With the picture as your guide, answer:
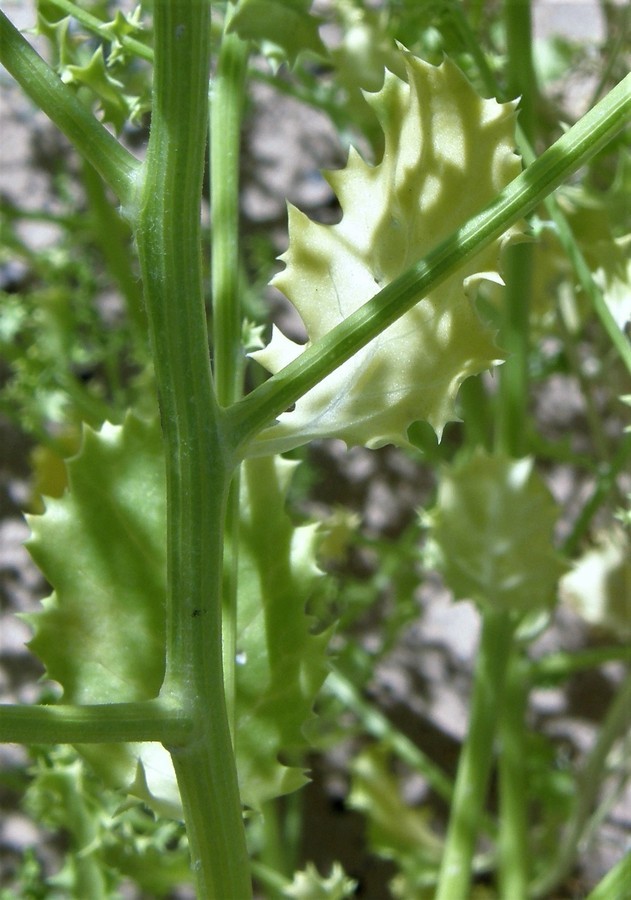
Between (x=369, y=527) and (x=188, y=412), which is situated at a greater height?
(x=369, y=527)

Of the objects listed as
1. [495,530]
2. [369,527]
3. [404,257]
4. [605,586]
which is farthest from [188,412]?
[369,527]

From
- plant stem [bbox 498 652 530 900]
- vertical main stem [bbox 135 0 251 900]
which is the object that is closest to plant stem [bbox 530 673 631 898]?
plant stem [bbox 498 652 530 900]

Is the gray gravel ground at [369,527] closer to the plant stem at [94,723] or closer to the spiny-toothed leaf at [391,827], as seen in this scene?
the spiny-toothed leaf at [391,827]

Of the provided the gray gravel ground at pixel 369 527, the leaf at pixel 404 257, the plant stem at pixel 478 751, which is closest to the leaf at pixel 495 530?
the plant stem at pixel 478 751

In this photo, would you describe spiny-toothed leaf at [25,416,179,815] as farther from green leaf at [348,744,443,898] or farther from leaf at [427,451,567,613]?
green leaf at [348,744,443,898]

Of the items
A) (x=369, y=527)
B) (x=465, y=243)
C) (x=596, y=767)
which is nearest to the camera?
(x=465, y=243)

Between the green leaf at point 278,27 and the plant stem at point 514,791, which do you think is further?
the plant stem at point 514,791

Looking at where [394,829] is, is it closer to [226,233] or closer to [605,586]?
[605,586]
